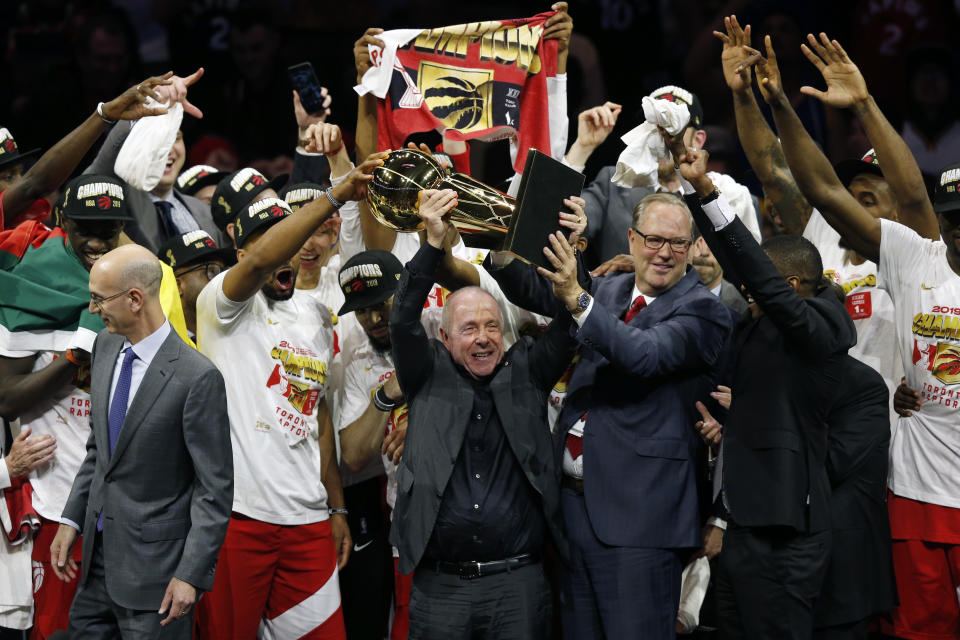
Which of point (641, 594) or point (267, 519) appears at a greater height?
point (267, 519)

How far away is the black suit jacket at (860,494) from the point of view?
12.6 feet

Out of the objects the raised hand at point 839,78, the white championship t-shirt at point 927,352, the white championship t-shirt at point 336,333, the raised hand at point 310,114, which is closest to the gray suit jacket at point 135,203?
the white championship t-shirt at point 336,333

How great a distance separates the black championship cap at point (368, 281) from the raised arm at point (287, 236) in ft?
1.23

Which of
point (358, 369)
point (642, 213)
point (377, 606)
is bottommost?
point (377, 606)

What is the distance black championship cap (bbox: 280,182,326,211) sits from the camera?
486 cm

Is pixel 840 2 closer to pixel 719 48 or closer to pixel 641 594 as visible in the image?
pixel 719 48

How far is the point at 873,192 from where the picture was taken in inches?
185

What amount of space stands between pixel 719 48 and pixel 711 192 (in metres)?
4.65

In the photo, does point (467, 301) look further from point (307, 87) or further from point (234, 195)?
point (234, 195)

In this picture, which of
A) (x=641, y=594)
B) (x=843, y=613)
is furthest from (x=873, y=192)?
(x=641, y=594)

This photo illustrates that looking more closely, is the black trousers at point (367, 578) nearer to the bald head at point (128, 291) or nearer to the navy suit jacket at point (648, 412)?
the navy suit jacket at point (648, 412)

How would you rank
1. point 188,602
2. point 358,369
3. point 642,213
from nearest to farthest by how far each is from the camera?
1. point 188,602
2. point 642,213
3. point 358,369

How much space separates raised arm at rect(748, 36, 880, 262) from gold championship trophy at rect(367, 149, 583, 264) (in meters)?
0.88

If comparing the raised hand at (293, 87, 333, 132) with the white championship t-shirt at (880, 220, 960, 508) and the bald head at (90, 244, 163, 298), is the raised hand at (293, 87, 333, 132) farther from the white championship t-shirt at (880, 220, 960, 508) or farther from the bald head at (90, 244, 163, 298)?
the white championship t-shirt at (880, 220, 960, 508)
